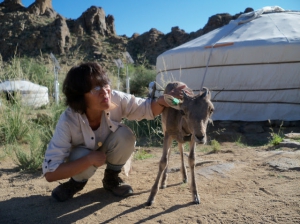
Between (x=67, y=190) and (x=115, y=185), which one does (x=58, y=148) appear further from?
(x=115, y=185)

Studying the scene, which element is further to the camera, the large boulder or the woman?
the large boulder

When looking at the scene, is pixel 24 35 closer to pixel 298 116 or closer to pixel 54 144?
pixel 298 116

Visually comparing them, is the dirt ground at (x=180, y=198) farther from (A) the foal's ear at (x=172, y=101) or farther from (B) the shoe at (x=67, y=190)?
(A) the foal's ear at (x=172, y=101)

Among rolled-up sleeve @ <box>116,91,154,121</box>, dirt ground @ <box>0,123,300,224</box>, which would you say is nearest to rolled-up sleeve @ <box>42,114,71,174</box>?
dirt ground @ <box>0,123,300,224</box>

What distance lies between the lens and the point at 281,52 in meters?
6.93

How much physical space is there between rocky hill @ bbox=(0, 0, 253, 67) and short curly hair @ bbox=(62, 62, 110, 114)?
2008 cm

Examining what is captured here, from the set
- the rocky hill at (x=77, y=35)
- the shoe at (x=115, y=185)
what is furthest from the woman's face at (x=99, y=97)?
the rocky hill at (x=77, y=35)

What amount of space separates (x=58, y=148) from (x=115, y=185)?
2.22 feet

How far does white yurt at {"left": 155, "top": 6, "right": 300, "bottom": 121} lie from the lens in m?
7.00

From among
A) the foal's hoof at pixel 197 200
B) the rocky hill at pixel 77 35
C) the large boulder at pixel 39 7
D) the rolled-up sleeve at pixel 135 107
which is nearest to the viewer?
the foal's hoof at pixel 197 200

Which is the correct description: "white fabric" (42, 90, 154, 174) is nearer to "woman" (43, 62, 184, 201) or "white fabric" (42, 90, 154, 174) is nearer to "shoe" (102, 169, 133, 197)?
"woman" (43, 62, 184, 201)

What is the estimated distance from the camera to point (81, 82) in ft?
7.95

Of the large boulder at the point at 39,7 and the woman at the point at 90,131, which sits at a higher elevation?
the large boulder at the point at 39,7

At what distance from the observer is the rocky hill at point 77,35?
24422 millimetres
